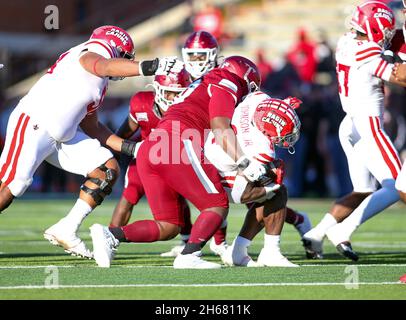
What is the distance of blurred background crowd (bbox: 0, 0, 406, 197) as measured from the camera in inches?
637

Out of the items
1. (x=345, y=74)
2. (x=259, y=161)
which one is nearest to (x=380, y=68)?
(x=345, y=74)

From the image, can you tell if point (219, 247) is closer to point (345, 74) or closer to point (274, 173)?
point (274, 173)

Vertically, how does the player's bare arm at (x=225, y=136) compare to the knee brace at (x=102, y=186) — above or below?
above

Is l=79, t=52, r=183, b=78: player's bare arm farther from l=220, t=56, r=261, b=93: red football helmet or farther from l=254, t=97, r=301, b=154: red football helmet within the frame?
l=254, t=97, r=301, b=154: red football helmet

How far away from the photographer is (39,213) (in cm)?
1323

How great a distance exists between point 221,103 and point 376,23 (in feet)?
5.96

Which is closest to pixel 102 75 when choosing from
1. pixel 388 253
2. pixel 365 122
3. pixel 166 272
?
pixel 166 272

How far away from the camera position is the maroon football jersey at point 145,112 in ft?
27.5

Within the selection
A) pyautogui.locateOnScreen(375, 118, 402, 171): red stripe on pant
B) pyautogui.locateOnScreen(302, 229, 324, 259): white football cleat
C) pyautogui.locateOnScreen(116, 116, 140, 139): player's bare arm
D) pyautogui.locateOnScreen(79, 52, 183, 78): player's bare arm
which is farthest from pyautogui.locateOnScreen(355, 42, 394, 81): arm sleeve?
pyautogui.locateOnScreen(116, 116, 140, 139): player's bare arm

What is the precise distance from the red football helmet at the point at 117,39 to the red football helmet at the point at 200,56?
36.3 inches

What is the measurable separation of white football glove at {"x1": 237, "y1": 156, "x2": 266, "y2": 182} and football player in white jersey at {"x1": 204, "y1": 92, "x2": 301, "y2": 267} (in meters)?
0.04

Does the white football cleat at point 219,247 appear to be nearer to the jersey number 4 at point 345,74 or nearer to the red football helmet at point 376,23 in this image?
the jersey number 4 at point 345,74

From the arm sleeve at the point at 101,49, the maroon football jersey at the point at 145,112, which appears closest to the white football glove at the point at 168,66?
the arm sleeve at the point at 101,49

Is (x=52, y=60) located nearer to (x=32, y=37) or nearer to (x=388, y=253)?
(x=32, y=37)
